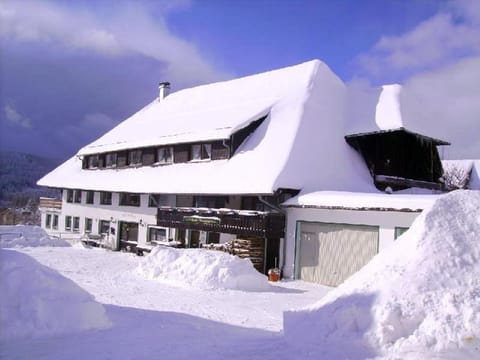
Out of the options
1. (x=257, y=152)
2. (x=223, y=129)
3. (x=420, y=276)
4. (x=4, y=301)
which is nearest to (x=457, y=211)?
(x=420, y=276)

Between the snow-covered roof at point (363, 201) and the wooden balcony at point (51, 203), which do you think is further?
the wooden balcony at point (51, 203)

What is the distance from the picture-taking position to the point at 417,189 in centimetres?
2073

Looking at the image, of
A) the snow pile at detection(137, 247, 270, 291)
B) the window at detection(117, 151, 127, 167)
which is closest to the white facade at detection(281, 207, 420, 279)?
the snow pile at detection(137, 247, 270, 291)

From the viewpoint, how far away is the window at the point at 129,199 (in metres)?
25.5

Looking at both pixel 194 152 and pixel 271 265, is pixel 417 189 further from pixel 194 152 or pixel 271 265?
pixel 194 152

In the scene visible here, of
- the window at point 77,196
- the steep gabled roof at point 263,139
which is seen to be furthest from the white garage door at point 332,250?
the window at point 77,196

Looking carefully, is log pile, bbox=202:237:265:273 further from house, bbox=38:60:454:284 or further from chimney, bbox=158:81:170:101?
chimney, bbox=158:81:170:101

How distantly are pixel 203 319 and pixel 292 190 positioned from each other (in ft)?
29.2

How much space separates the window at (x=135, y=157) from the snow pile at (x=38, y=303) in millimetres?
18353

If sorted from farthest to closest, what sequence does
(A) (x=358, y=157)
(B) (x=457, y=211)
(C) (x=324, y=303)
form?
(A) (x=358, y=157) → (B) (x=457, y=211) → (C) (x=324, y=303)

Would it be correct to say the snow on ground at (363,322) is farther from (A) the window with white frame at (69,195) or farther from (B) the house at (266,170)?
(A) the window with white frame at (69,195)

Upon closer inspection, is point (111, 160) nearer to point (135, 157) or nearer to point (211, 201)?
point (135, 157)

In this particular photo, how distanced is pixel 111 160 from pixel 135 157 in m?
3.05

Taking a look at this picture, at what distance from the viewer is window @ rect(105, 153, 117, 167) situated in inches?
1133
